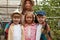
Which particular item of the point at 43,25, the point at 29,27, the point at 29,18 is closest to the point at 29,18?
the point at 29,18

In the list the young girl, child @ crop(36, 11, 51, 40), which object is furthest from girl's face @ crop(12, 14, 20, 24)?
child @ crop(36, 11, 51, 40)

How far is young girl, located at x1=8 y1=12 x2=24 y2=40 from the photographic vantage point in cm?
488

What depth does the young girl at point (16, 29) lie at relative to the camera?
16.0ft

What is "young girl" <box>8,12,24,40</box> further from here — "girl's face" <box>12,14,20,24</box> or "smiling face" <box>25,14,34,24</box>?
"smiling face" <box>25,14,34,24</box>

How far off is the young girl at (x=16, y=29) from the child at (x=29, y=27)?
90 millimetres

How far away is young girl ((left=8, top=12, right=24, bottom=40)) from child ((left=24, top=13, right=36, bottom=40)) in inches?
3.5

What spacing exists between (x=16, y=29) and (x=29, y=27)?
224 millimetres

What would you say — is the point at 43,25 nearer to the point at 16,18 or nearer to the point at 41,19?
→ the point at 41,19

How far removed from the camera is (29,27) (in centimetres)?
494

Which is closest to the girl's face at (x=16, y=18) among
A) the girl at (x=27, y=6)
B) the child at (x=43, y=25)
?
the girl at (x=27, y=6)

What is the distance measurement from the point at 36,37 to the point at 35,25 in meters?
0.21

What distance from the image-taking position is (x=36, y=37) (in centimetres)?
491

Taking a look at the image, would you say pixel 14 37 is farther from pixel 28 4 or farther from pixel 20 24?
pixel 28 4

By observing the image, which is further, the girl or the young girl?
the girl
